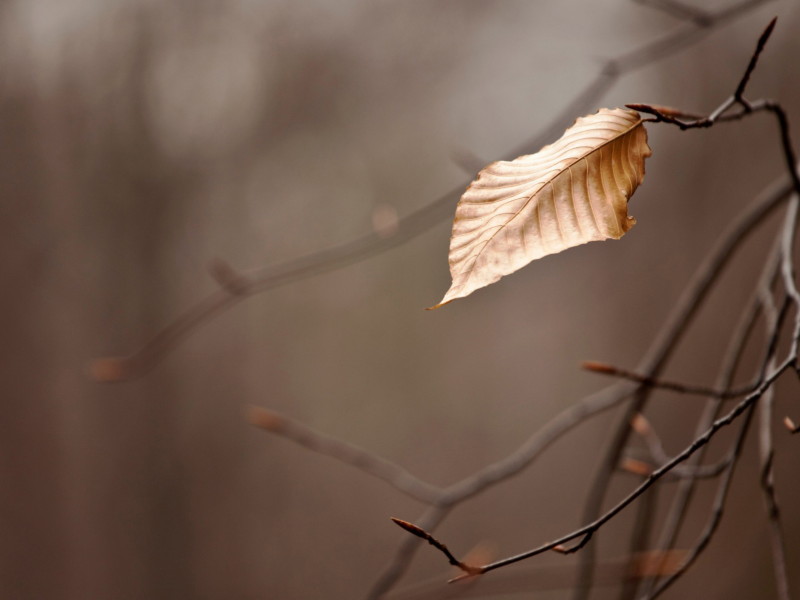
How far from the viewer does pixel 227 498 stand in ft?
4.07

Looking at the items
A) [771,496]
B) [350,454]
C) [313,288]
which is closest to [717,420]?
[771,496]

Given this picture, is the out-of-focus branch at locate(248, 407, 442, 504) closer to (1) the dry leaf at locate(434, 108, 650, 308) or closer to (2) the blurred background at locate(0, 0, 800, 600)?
(1) the dry leaf at locate(434, 108, 650, 308)

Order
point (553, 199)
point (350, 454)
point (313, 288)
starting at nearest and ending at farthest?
point (553, 199) → point (350, 454) → point (313, 288)

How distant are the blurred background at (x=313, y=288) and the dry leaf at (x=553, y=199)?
0.96m

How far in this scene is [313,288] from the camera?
4.27 feet

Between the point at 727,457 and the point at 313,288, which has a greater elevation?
the point at 727,457

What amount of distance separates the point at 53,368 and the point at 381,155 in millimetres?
840

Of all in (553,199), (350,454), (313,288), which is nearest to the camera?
(553,199)

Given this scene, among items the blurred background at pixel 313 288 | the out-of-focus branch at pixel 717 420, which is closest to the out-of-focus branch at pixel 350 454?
the out-of-focus branch at pixel 717 420

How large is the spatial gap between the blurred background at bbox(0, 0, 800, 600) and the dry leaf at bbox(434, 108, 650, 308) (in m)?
0.96

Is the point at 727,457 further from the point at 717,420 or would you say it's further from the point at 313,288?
the point at 313,288

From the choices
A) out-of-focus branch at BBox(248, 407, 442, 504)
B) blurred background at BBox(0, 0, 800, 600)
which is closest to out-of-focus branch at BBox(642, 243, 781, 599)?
out-of-focus branch at BBox(248, 407, 442, 504)

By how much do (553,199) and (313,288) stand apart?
120 centimetres

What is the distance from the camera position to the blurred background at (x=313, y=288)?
97cm
